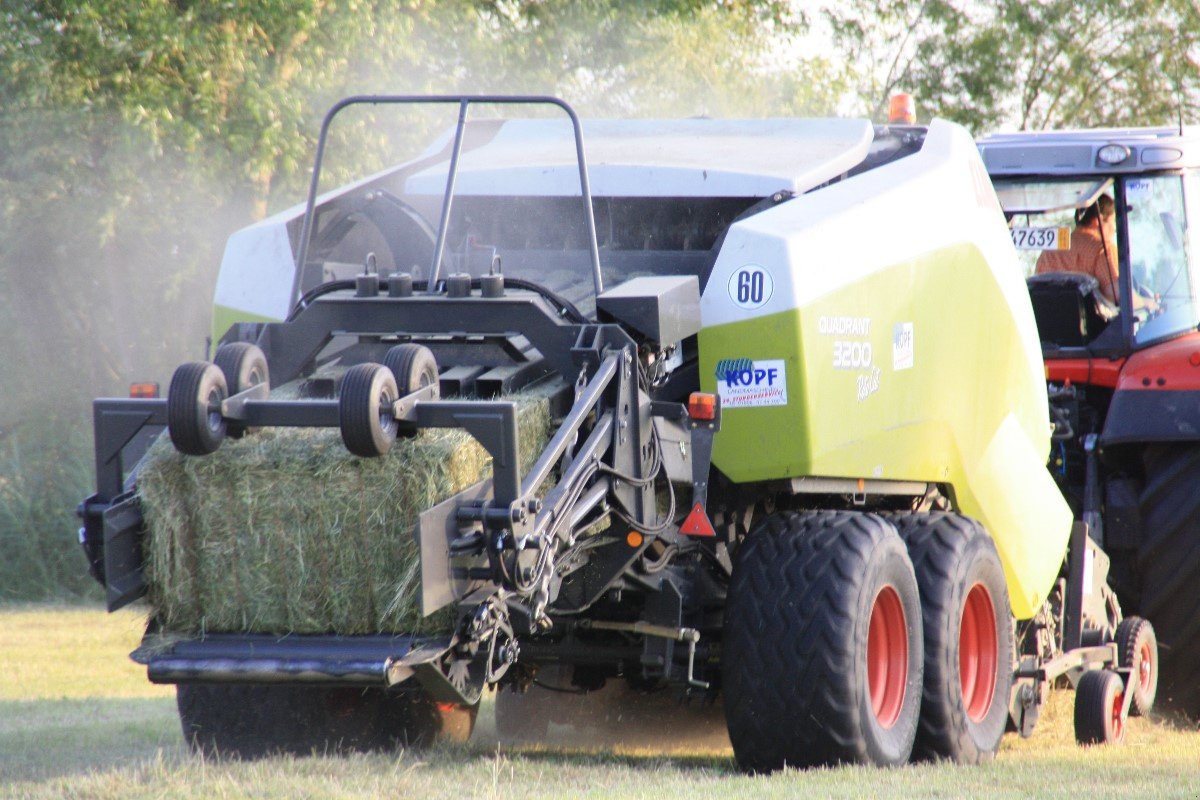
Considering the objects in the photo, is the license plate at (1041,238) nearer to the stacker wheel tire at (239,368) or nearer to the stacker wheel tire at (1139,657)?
the stacker wheel tire at (1139,657)

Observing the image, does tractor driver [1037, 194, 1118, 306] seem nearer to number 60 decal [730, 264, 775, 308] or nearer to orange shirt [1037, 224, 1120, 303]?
orange shirt [1037, 224, 1120, 303]

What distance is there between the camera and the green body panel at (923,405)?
19.7 feet

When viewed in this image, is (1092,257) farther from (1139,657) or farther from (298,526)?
(298,526)

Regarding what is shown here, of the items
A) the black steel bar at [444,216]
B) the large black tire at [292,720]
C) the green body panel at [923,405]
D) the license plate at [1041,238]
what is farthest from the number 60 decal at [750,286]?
the license plate at [1041,238]

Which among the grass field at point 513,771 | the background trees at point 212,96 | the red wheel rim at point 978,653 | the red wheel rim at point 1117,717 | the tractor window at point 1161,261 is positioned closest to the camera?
the grass field at point 513,771

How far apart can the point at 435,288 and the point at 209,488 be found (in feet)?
3.72

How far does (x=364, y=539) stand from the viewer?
5297 mm

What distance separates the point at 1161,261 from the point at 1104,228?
18.6 inches

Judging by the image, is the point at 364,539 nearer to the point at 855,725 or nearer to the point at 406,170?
the point at 855,725

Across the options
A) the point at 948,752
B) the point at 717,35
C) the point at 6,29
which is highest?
the point at 717,35

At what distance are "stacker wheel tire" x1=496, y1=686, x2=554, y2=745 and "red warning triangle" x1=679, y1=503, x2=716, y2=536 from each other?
2.23 metres

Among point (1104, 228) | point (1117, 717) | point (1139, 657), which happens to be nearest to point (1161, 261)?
point (1104, 228)

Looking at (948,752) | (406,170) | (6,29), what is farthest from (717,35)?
(948,752)

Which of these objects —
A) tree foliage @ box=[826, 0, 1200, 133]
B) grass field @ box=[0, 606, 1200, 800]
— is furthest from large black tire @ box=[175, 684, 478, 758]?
tree foliage @ box=[826, 0, 1200, 133]
